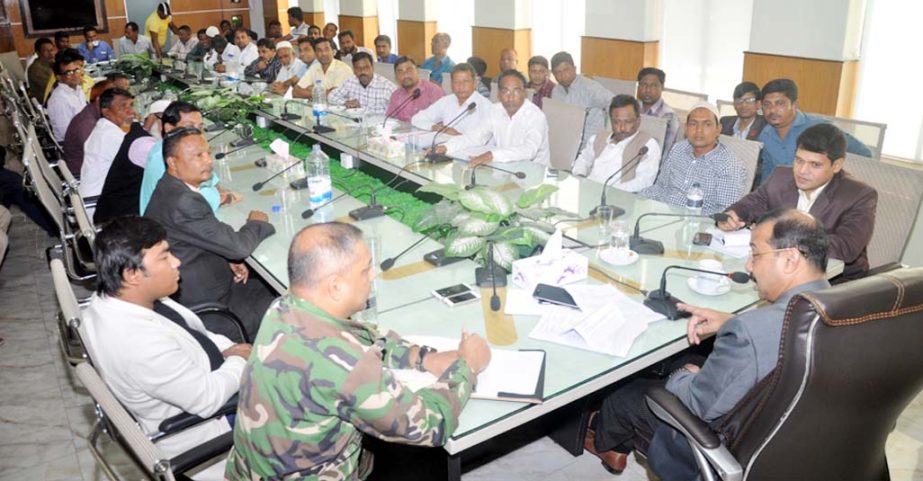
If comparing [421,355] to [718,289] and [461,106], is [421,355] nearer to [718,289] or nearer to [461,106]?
[718,289]

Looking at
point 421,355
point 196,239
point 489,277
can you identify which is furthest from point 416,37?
point 421,355

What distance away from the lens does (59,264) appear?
81.6 inches

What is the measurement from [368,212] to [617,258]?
1.13m

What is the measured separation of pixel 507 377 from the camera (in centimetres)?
172

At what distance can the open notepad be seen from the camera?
1.65m

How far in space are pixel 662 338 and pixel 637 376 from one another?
0.49 metres

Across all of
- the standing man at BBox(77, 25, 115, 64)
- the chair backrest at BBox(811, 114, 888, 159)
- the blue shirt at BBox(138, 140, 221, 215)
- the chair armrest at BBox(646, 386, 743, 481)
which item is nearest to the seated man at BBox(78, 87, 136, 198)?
the blue shirt at BBox(138, 140, 221, 215)

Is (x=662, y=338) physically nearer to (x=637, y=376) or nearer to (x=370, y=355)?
(x=637, y=376)

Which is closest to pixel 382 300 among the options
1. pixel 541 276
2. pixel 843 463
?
pixel 541 276

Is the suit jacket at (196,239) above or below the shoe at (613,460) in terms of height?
above

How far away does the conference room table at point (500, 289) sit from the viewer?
1731 mm

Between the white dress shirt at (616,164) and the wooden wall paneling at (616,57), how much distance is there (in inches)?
123

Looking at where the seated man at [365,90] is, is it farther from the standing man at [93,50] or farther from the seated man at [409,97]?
the standing man at [93,50]

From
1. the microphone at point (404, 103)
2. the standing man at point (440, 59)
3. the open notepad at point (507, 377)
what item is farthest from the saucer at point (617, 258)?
the standing man at point (440, 59)
